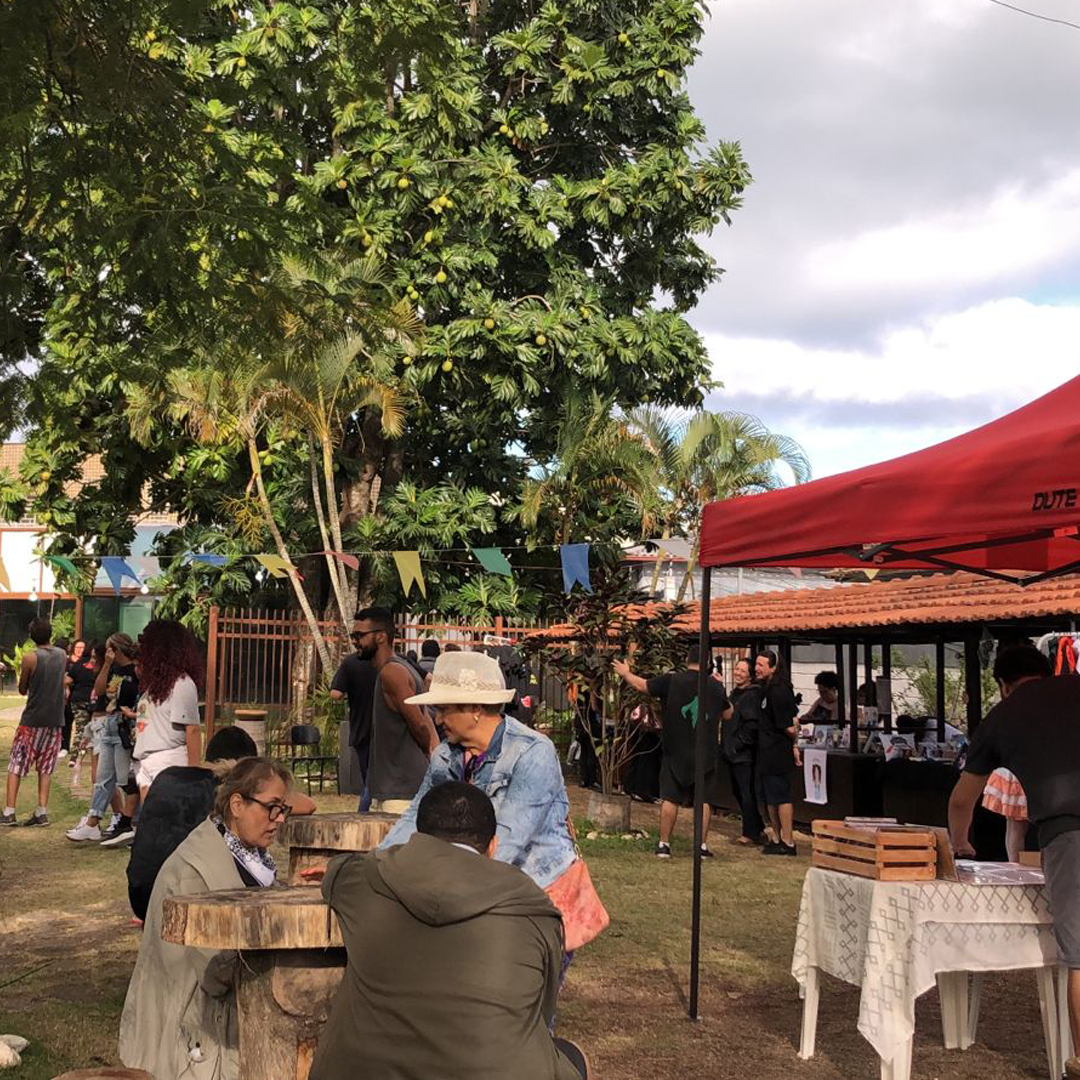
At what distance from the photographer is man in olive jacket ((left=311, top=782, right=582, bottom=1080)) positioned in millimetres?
3213

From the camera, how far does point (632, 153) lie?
2352 centimetres

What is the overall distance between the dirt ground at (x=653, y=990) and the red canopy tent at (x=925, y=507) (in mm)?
498

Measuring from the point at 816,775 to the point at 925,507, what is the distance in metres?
9.98

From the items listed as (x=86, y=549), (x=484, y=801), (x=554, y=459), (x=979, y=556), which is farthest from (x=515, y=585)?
(x=484, y=801)

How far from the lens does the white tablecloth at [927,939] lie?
5.73 meters

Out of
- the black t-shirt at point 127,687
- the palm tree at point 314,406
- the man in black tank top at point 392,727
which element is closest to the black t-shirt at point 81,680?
the palm tree at point 314,406

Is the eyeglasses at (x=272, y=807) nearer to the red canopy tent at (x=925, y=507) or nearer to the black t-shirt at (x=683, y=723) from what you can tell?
the red canopy tent at (x=925, y=507)

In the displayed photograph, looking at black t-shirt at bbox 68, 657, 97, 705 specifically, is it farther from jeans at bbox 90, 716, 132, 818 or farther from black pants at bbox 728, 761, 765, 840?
black pants at bbox 728, 761, 765, 840

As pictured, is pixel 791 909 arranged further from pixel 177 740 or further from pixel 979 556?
pixel 177 740

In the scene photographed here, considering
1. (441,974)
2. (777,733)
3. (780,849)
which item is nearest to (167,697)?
(777,733)

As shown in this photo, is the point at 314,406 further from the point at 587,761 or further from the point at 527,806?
the point at 527,806

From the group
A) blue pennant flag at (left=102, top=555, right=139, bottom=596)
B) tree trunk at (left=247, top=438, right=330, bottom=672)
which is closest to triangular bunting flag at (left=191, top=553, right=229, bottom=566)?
tree trunk at (left=247, top=438, right=330, bottom=672)

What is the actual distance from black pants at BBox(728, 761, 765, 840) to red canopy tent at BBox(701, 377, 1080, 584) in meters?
6.26

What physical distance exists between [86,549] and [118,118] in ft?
64.6
